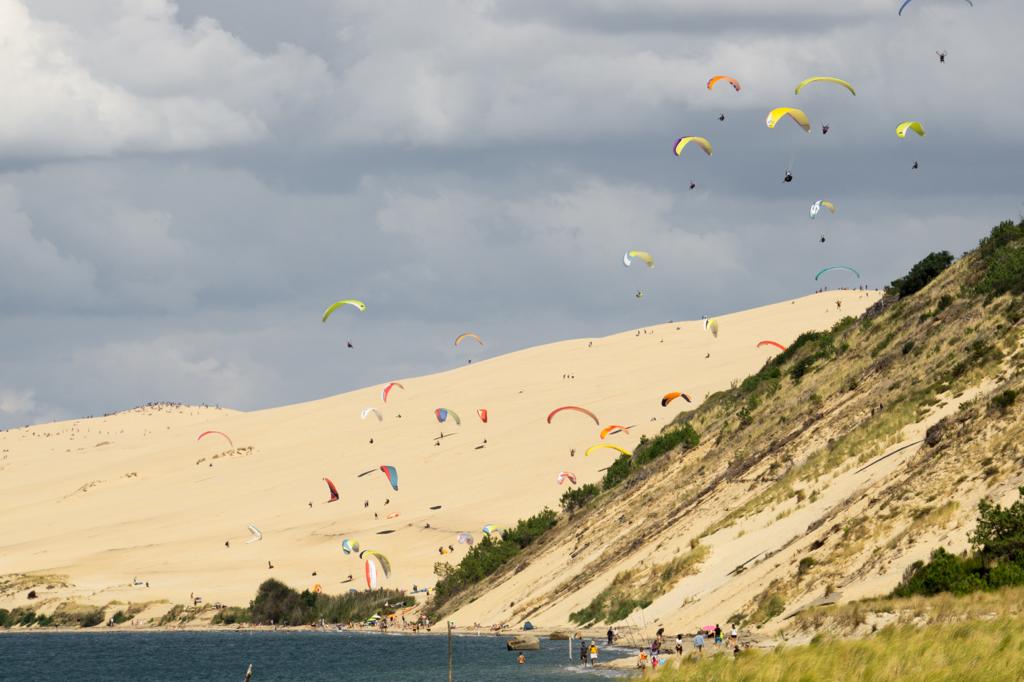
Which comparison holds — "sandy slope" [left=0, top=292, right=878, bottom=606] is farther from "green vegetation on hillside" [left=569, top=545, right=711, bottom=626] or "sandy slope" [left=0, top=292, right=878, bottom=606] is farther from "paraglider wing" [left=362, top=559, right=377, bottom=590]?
"green vegetation on hillside" [left=569, top=545, right=711, bottom=626]

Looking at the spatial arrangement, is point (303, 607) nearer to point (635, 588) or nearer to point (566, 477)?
point (566, 477)

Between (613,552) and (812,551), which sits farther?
(613,552)

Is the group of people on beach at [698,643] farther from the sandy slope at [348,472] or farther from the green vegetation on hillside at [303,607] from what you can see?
the sandy slope at [348,472]

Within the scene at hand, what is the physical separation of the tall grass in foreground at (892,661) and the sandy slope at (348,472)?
5364 centimetres

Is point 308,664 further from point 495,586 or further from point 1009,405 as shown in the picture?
point 1009,405

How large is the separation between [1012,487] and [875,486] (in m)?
6.35

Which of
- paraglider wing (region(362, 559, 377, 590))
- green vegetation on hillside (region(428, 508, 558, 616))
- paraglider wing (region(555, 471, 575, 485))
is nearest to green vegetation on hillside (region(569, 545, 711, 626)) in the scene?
green vegetation on hillside (region(428, 508, 558, 616))

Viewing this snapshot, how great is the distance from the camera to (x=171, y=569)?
91500 millimetres

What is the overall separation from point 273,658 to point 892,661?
41568 millimetres

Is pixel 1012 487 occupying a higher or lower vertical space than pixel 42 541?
lower

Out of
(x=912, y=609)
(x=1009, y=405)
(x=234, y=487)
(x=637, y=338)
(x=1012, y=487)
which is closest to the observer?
(x=912, y=609)

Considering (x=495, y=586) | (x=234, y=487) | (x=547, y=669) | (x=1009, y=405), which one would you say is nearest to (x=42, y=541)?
(x=234, y=487)

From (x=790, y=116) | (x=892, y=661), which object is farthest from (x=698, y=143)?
(x=892, y=661)

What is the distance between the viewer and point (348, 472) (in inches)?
4419
